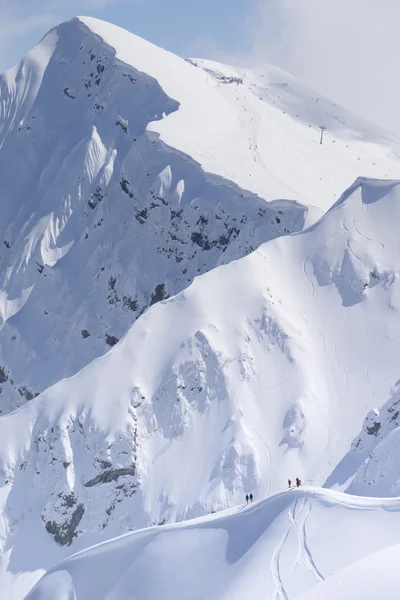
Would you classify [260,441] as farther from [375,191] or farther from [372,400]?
[375,191]

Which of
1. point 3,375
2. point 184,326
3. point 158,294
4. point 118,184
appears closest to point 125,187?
point 118,184

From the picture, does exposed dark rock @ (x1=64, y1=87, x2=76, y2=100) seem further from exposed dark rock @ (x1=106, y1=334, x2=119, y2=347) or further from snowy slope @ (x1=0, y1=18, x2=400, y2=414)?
exposed dark rock @ (x1=106, y1=334, x2=119, y2=347)


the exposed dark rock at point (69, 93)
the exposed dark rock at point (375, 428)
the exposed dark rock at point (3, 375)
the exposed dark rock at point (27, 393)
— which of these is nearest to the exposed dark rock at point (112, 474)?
the exposed dark rock at point (375, 428)

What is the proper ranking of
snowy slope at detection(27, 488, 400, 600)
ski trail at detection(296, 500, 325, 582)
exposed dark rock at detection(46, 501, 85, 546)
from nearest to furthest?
ski trail at detection(296, 500, 325, 582)
snowy slope at detection(27, 488, 400, 600)
exposed dark rock at detection(46, 501, 85, 546)

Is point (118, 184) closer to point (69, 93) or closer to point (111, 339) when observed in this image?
point (111, 339)

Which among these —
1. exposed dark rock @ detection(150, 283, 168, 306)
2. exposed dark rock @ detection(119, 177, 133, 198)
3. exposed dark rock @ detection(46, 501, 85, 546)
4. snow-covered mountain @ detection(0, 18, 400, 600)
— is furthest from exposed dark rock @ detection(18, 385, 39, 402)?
exposed dark rock @ detection(46, 501, 85, 546)

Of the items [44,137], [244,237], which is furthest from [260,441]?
[44,137]

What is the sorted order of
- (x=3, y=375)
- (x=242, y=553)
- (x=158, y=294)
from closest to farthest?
(x=242, y=553) < (x=158, y=294) < (x=3, y=375)

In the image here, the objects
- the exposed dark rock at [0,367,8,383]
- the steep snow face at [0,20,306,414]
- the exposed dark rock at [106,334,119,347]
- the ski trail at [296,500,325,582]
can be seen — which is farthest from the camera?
the exposed dark rock at [0,367,8,383]
